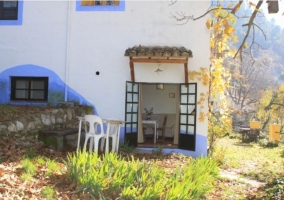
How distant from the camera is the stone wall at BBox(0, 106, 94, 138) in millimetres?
7614

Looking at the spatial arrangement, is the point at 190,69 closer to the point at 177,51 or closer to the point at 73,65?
the point at 177,51

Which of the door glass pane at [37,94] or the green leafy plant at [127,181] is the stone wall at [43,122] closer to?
the door glass pane at [37,94]

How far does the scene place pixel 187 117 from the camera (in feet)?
Result: 35.1

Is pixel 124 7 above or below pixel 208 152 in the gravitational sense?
above

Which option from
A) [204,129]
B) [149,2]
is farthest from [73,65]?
[204,129]

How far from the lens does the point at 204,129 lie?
10.6 m

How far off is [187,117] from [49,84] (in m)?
4.77

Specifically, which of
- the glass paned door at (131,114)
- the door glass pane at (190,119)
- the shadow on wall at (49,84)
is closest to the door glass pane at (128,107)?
the glass paned door at (131,114)

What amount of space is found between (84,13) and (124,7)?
4.47 feet

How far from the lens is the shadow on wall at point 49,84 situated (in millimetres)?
11172

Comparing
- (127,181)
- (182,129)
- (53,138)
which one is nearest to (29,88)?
(53,138)

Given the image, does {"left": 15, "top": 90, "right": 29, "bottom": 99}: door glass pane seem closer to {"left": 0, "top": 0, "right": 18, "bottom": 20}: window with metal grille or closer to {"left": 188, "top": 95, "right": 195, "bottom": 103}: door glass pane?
{"left": 0, "top": 0, "right": 18, "bottom": 20}: window with metal grille

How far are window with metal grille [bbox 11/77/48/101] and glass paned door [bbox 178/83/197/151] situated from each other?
4.70 metres

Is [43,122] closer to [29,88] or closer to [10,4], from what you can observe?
[29,88]
